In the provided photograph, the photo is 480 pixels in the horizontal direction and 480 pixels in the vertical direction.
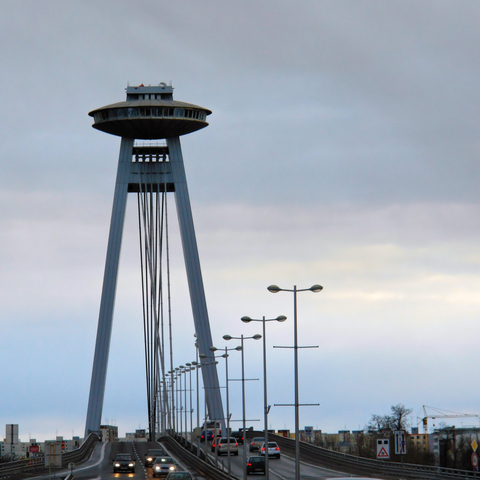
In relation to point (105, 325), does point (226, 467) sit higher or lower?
lower

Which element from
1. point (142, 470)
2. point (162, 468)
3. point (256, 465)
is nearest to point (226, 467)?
point (142, 470)

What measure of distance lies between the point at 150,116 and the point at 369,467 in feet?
192

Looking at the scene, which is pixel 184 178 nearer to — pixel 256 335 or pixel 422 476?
pixel 256 335

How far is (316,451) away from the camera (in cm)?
7806

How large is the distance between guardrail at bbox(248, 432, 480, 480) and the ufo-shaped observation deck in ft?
128

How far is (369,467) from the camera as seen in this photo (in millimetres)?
63344

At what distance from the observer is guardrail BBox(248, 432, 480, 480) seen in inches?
2146

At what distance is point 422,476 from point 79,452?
120ft

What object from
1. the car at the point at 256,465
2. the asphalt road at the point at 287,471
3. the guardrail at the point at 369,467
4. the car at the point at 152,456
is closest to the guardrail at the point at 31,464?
the car at the point at 152,456

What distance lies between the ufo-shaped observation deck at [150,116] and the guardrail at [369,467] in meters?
39.1

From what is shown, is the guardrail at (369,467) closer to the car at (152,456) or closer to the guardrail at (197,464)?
the guardrail at (197,464)

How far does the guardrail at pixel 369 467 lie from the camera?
54.5m

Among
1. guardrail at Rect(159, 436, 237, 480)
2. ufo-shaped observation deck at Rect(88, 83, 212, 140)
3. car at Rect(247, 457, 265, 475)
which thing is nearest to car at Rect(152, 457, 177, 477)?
guardrail at Rect(159, 436, 237, 480)

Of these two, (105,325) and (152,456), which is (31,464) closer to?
(152,456)
